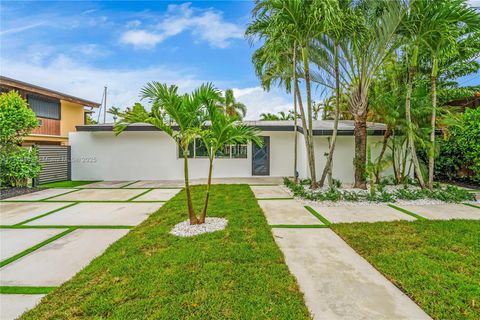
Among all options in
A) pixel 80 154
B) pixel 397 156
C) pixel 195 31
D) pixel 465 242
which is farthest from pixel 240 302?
pixel 195 31

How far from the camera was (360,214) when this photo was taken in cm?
520

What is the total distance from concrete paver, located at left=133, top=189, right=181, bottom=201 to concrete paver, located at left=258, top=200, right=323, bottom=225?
2795 mm

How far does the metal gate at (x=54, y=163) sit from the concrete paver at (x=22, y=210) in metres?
3.00

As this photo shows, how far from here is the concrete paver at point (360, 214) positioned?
4855mm

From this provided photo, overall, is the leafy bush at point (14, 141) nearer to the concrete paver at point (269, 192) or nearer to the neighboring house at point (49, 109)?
the neighboring house at point (49, 109)

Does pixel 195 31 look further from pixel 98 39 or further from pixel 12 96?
pixel 12 96

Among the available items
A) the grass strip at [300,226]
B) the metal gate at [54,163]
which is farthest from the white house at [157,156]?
the grass strip at [300,226]

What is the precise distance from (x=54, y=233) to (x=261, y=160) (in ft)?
28.2

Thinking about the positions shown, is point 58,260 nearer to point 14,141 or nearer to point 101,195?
point 101,195

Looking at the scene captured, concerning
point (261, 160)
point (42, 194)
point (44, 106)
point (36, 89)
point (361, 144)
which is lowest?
point (42, 194)

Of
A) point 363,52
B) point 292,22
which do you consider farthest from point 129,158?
point 363,52

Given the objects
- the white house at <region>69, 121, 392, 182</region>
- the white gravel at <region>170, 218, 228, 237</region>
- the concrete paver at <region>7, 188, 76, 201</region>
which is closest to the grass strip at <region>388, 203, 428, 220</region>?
the white gravel at <region>170, 218, 228, 237</region>

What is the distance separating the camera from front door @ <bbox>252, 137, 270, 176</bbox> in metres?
11.4

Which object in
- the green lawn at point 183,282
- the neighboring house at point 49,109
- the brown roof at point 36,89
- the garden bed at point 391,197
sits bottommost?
the green lawn at point 183,282
